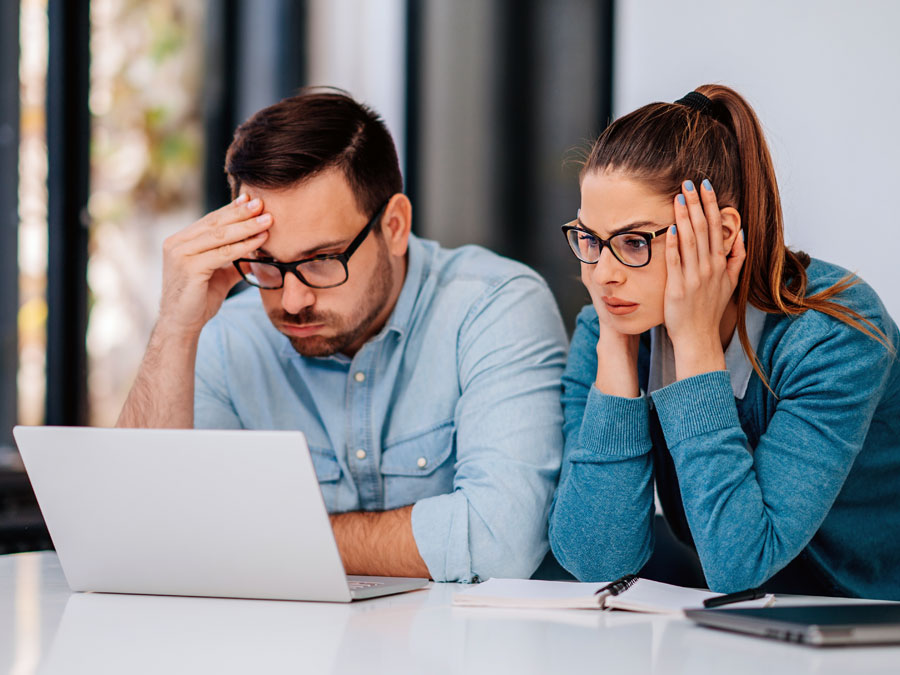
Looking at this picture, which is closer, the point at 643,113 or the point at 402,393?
the point at 643,113

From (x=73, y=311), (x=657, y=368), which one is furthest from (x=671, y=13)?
(x=73, y=311)

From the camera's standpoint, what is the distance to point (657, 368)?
1.47 meters

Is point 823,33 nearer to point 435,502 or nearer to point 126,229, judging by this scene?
point 435,502

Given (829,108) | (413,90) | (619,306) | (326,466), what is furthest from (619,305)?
(413,90)

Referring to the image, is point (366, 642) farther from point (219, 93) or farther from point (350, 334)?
point (219, 93)

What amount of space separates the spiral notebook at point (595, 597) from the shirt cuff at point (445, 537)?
0.63 feet

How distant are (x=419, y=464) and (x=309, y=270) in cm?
39

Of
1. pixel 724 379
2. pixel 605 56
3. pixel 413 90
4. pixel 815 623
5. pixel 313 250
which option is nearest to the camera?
pixel 815 623

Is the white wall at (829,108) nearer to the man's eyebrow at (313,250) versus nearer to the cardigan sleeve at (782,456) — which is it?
the cardigan sleeve at (782,456)

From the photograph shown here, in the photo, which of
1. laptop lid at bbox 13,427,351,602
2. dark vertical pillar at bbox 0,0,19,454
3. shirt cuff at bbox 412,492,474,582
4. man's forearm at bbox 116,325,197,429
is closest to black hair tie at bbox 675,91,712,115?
shirt cuff at bbox 412,492,474,582

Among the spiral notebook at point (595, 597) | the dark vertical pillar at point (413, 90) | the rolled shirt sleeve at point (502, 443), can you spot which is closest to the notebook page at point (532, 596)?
the spiral notebook at point (595, 597)

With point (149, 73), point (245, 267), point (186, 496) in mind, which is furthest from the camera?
point (149, 73)

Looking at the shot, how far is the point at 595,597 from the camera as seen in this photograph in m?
1.04

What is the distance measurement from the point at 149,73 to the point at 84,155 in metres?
0.40
